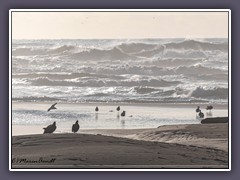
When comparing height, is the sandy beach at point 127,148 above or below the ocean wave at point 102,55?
below

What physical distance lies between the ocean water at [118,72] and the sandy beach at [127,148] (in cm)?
13

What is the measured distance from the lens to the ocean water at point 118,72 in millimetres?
2818

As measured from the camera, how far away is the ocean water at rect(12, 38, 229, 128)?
9.25 ft

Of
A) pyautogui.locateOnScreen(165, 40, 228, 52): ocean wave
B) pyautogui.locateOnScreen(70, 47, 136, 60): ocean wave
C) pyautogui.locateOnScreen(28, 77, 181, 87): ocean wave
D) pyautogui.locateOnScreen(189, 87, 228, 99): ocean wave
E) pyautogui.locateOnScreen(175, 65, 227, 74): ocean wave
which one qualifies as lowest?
pyautogui.locateOnScreen(189, 87, 228, 99): ocean wave

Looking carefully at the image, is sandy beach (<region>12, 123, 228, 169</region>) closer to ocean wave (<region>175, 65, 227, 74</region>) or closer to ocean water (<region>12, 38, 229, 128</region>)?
ocean water (<region>12, 38, 229, 128</region>)

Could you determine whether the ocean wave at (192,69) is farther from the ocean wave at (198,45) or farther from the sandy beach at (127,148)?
the sandy beach at (127,148)

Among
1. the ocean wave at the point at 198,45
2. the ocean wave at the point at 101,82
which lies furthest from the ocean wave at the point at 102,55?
the ocean wave at the point at 198,45

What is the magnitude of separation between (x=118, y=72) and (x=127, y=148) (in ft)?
1.46

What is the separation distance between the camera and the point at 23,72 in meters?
2.83

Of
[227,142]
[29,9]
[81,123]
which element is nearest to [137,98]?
[81,123]

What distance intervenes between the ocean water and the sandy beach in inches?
5.0

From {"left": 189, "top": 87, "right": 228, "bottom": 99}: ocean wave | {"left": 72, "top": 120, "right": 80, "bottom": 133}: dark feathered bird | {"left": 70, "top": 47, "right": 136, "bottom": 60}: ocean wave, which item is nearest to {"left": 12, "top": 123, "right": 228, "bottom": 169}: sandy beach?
{"left": 72, "top": 120, "right": 80, "bottom": 133}: dark feathered bird

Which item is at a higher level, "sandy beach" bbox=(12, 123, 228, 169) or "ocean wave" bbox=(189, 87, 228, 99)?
"ocean wave" bbox=(189, 87, 228, 99)

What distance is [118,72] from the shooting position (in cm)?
286
